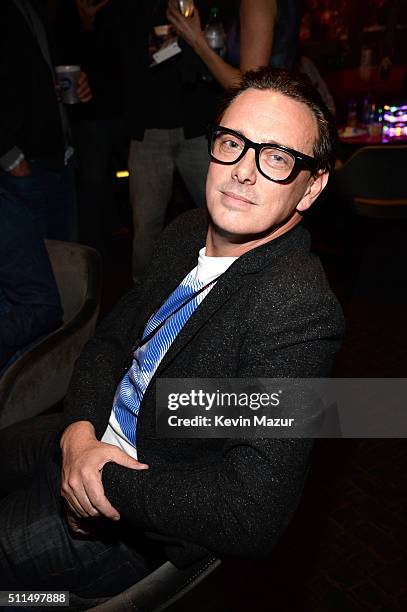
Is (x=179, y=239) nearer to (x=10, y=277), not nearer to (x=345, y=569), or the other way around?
(x=10, y=277)

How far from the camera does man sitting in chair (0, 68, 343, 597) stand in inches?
39.7

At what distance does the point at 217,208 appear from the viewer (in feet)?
3.99

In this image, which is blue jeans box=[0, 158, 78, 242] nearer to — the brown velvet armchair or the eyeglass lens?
the brown velvet armchair

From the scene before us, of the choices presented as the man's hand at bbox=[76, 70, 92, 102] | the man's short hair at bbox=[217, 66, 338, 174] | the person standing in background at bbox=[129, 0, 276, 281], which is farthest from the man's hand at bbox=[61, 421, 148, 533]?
the man's hand at bbox=[76, 70, 92, 102]

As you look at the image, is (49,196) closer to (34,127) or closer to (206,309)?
(34,127)

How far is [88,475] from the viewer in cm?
112

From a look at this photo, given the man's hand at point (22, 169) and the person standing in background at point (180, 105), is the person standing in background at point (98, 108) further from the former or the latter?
the man's hand at point (22, 169)

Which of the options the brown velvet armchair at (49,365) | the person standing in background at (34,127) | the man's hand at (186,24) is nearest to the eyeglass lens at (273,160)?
the brown velvet armchair at (49,365)

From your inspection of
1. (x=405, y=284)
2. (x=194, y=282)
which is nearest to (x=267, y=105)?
(x=194, y=282)

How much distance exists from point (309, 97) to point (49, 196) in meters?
1.83

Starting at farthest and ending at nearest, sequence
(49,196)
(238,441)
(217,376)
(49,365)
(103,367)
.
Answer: (49,196) → (49,365) → (103,367) → (217,376) → (238,441)

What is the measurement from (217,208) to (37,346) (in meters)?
0.73

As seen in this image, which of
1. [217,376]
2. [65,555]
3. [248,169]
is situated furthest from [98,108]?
[65,555]

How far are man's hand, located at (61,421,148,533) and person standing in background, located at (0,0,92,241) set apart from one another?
5.19 feet
